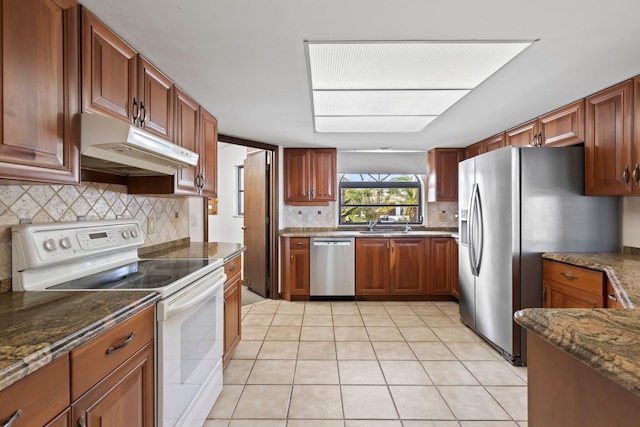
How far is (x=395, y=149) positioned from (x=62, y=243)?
3794mm

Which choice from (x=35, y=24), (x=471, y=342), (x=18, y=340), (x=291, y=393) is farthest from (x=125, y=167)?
(x=471, y=342)

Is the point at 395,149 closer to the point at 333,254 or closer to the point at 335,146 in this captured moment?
the point at 335,146

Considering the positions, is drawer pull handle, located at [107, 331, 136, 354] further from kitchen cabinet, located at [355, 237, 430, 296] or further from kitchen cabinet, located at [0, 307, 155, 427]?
kitchen cabinet, located at [355, 237, 430, 296]

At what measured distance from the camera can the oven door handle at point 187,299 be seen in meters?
1.25

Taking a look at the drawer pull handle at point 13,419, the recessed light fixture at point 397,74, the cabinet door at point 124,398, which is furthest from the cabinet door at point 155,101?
the drawer pull handle at point 13,419

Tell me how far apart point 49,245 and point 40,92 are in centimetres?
63

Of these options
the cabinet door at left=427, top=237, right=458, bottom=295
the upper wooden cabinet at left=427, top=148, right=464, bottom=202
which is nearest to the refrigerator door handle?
the cabinet door at left=427, top=237, right=458, bottom=295

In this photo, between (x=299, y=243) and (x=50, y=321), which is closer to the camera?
(x=50, y=321)

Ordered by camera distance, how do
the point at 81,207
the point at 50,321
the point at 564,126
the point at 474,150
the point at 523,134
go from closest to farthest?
1. the point at 50,321
2. the point at 81,207
3. the point at 564,126
4. the point at 523,134
5. the point at 474,150

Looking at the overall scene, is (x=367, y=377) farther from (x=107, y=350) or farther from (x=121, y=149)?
(x=121, y=149)

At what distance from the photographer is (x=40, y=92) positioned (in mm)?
1086

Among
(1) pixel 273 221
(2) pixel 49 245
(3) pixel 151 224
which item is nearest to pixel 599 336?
(2) pixel 49 245

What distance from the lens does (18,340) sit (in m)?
0.76

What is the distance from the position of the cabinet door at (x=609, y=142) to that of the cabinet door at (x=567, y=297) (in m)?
0.74
